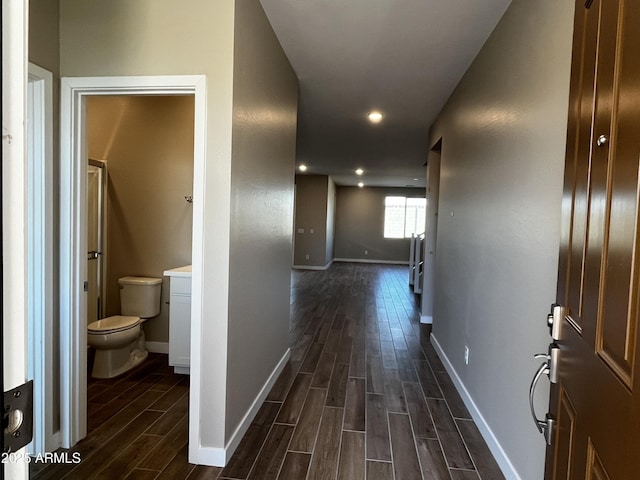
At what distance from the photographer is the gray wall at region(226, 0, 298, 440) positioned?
75.4 inches

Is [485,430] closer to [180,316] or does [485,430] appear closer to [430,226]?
[180,316]

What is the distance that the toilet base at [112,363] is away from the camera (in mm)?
2883

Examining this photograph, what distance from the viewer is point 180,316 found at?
2.94m

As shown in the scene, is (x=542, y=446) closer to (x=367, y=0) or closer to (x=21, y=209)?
(x=21, y=209)

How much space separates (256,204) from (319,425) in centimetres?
146

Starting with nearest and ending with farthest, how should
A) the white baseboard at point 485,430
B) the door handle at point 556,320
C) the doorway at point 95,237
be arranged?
the door handle at point 556,320
the white baseboard at point 485,430
the doorway at point 95,237

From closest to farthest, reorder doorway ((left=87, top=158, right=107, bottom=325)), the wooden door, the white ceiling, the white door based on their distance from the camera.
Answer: the white door
the wooden door
the white ceiling
doorway ((left=87, top=158, right=107, bottom=325))

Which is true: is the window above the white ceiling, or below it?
below

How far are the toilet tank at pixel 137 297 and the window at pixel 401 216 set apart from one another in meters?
9.68

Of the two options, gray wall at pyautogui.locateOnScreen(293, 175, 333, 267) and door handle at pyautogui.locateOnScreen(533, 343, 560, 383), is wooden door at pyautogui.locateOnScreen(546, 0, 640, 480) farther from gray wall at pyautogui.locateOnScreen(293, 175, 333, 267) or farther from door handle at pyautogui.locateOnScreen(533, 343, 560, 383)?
gray wall at pyautogui.locateOnScreen(293, 175, 333, 267)

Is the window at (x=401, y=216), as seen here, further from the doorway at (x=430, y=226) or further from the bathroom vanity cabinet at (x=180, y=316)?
the bathroom vanity cabinet at (x=180, y=316)

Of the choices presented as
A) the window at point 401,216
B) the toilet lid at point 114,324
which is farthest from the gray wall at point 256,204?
the window at point 401,216

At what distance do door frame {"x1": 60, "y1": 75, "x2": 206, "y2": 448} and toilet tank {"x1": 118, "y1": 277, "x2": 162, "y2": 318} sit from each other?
3.95 feet

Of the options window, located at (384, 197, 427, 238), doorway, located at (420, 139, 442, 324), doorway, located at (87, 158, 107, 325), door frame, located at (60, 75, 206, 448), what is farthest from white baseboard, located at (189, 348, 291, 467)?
window, located at (384, 197, 427, 238)
